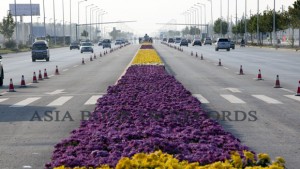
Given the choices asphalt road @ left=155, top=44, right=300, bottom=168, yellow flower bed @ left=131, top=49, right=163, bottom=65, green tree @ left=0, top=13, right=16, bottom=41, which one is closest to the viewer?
asphalt road @ left=155, top=44, right=300, bottom=168

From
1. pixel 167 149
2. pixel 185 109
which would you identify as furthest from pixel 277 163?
pixel 185 109

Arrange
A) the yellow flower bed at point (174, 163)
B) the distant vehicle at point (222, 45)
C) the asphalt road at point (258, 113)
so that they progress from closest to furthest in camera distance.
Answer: the yellow flower bed at point (174, 163) < the asphalt road at point (258, 113) < the distant vehicle at point (222, 45)

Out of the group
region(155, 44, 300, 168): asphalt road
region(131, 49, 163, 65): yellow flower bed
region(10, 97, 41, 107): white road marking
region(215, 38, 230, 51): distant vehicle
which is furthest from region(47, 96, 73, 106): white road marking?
region(215, 38, 230, 51): distant vehicle

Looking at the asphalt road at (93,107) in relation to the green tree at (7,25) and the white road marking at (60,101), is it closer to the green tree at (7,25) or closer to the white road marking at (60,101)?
the white road marking at (60,101)

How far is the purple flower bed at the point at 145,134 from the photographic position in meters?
8.77

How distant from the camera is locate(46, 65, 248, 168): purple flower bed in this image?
8766 mm

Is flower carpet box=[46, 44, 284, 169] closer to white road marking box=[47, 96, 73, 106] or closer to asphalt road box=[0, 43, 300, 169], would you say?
asphalt road box=[0, 43, 300, 169]

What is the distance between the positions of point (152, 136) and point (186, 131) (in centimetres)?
81

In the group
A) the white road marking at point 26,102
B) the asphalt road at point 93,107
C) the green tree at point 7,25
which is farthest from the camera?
the green tree at point 7,25

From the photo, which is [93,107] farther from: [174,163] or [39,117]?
[174,163]

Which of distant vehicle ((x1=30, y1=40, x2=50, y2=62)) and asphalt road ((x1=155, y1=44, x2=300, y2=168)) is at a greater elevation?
distant vehicle ((x1=30, y1=40, x2=50, y2=62))

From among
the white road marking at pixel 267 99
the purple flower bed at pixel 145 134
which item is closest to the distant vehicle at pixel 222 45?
the white road marking at pixel 267 99

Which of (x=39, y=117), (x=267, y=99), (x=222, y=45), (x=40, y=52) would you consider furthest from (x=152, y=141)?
(x=222, y=45)

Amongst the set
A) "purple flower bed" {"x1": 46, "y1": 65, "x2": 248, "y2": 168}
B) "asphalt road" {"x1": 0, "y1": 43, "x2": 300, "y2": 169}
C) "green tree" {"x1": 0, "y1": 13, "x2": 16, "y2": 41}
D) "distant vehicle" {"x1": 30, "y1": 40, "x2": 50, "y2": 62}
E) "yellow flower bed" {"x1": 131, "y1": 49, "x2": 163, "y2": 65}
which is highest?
"green tree" {"x1": 0, "y1": 13, "x2": 16, "y2": 41}
